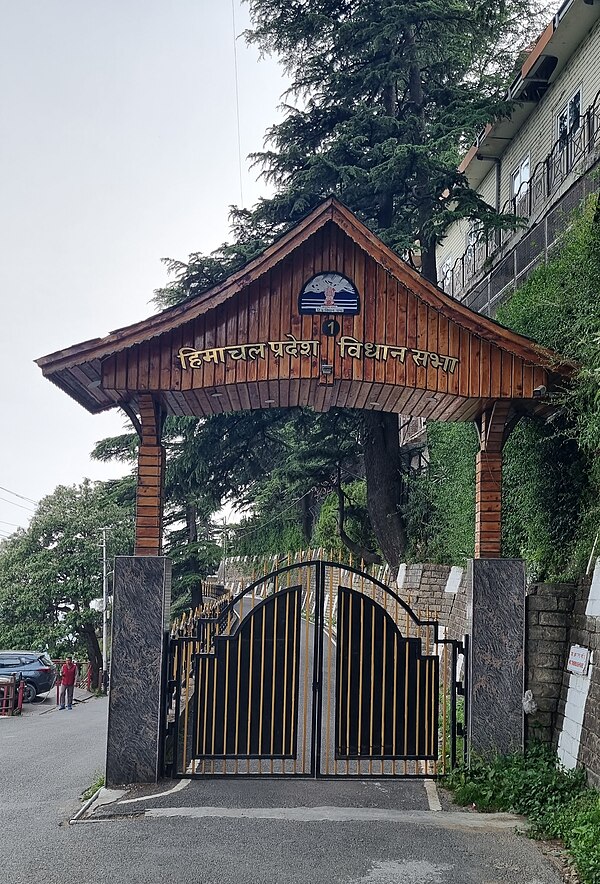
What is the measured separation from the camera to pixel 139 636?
9086mm

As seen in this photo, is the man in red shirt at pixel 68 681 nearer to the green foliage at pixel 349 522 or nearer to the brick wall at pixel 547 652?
the green foliage at pixel 349 522

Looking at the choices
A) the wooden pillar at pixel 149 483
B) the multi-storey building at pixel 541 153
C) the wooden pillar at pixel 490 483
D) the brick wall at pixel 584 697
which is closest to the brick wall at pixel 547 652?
the brick wall at pixel 584 697

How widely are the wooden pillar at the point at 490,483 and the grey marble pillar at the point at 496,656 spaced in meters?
0.29

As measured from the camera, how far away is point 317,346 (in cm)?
948

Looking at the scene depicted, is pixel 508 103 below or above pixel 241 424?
above

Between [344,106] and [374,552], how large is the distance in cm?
1087

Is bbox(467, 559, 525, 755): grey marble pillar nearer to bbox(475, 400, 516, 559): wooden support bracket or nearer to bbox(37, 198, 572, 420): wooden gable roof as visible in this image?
bbox(475, 400, 516, 559): wooden support bracket

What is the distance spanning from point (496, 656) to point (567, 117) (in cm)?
1381

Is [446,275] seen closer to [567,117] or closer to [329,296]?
[567,117]

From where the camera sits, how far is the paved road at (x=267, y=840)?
21.9ft

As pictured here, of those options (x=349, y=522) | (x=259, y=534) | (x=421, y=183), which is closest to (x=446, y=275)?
(x=349, y=522)

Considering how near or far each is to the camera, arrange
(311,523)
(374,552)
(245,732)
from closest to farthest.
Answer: (245,732), (374,552), (311,523)

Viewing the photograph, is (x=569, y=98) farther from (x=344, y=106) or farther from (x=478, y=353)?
(x=478, y=353)

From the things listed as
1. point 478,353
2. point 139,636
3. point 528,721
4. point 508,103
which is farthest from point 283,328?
point 508,103
